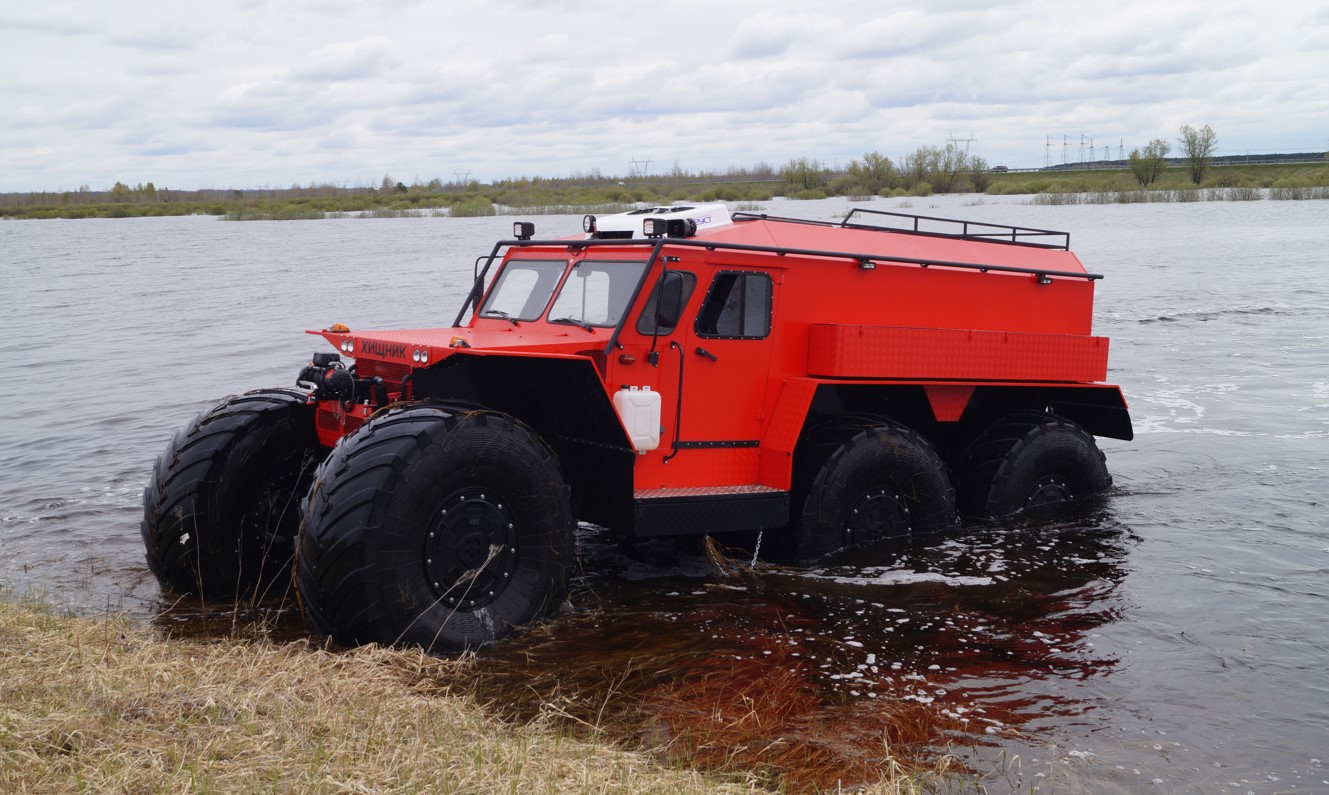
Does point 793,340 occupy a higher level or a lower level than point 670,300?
lower

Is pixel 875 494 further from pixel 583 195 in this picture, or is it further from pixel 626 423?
pixel 583 195

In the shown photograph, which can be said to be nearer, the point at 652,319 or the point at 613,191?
the point at 652,319

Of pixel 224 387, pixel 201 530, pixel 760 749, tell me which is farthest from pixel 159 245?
pixel 760 749

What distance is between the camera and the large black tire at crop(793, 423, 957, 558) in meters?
7.96

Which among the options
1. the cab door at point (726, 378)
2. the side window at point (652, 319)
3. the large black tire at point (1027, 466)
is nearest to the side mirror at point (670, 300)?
the side window at point (652, 319)

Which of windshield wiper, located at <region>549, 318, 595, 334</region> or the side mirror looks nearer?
the side mirror

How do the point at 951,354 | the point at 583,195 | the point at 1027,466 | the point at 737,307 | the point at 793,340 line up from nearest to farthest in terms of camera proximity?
the point at 737,307, the point at 793,340, the point at 951,354, the point at 1027,466, the point at 583,195

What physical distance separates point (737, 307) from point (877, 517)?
1862 mm

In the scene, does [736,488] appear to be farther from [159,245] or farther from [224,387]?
[159,245]

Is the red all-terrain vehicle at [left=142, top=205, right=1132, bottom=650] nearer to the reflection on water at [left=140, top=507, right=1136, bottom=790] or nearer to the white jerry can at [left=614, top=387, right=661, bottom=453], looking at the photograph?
the white jerry can at [left=614, top=387, right=661, bottom=453]

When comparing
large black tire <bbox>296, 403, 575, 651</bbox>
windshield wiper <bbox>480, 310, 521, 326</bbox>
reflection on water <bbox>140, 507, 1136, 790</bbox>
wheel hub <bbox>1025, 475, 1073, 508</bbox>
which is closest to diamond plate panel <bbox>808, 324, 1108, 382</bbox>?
wheel hub <bbox>1025, 475, 1073, 508</bbox>

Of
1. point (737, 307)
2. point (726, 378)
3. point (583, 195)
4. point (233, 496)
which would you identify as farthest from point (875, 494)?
point (583, 195)

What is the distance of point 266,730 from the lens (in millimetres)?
4609

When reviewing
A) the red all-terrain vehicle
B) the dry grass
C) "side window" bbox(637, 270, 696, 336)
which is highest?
"side window" bbox(637, 270, 696, 336)
